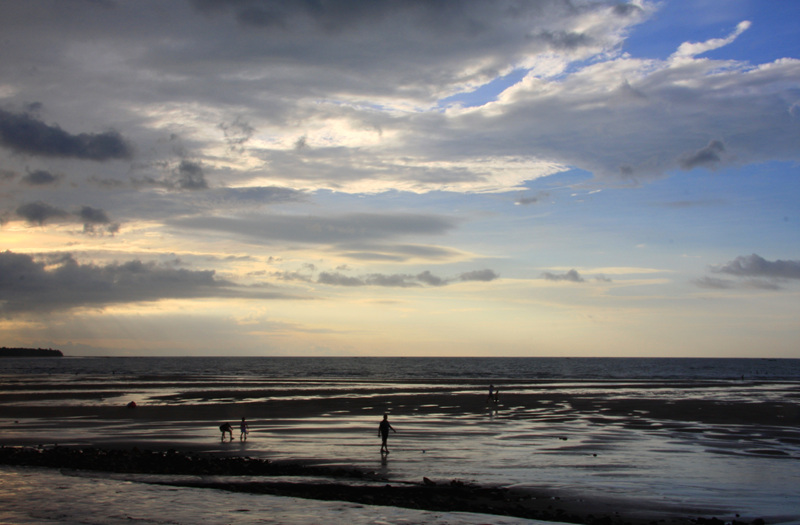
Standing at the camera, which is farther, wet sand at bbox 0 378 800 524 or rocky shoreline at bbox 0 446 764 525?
wet sand at bbox 0 378 800 524

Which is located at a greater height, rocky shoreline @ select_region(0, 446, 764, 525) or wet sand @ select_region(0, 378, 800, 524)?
rocky shoreline @ select_region(0, 446, 764, 525)

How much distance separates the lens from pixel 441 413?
41.8 m

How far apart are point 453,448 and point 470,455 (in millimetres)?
1836

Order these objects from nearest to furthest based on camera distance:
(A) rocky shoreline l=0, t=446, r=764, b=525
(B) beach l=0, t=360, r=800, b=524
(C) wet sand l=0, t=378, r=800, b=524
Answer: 1. (A) rocky shoreline l=0, t=446, r=764, b=525
2. (B) beach l=0, t=360, r=800, b=524
3. (C) wet sand l=0, t=378, r=800, b=524

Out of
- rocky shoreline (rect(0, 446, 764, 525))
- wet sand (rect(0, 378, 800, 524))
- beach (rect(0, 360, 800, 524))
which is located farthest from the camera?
wet sand (rect(0, 378, 800, 524))

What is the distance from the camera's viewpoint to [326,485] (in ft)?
61.9

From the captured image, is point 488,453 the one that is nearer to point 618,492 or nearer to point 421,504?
point 618,492

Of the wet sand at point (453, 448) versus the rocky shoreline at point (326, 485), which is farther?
the wet sand at point (453, 448)

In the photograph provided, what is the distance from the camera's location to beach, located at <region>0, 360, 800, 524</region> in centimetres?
1673

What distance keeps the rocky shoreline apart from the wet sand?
0.08m

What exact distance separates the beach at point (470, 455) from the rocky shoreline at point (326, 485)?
0.26 feet

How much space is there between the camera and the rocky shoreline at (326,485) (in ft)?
51.6

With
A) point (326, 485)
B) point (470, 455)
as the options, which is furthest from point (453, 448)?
point (326, 485)

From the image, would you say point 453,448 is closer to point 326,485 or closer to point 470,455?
point 470,455
